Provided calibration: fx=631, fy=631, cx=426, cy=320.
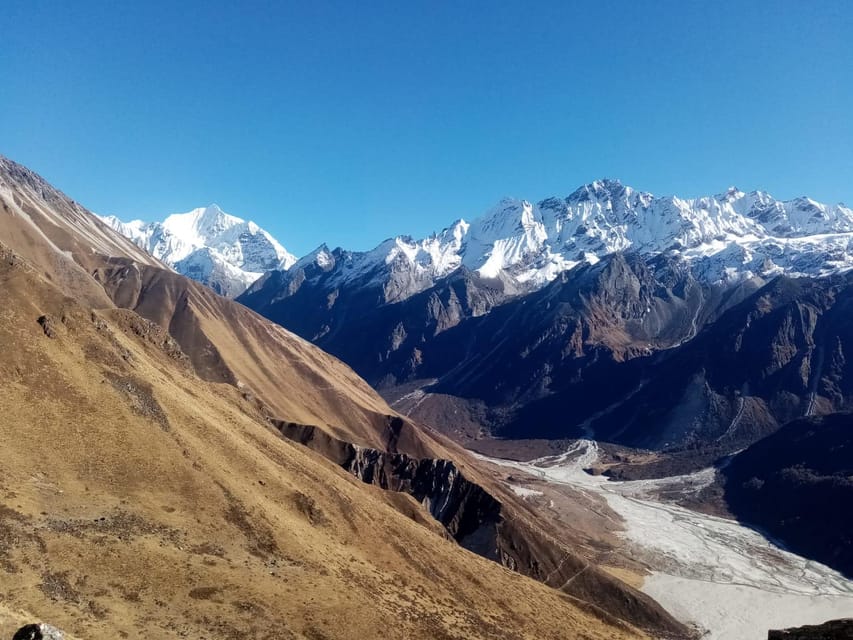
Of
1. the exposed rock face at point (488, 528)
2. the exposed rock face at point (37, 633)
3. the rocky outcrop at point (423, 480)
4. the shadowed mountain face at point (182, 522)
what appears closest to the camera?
the exposed rock face at point (37, 633)

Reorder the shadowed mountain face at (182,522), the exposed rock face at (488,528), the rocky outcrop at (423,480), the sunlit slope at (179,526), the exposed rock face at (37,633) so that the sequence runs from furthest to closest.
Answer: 1. the rocky outcrop at (423,480)
2. the exposed rock face at (488,528)
3. the shadowed mountain face at (182,522)
4. the sunlit slope at (179,526)
5. the exposed rock face at (37,633)

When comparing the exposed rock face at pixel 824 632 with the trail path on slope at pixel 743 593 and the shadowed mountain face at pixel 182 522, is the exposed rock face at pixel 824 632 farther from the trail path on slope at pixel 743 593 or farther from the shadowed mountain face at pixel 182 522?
the trail path on slope at pixel 743 593

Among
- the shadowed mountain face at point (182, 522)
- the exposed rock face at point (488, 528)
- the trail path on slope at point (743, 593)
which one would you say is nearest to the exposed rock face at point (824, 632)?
the shadowed mountain face at point (182, 522)

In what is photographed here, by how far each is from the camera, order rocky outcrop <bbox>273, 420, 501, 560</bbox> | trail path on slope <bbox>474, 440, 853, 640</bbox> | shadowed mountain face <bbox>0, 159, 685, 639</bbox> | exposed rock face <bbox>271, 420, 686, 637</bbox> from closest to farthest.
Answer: shadowed mountain face <bbox>0, 159, 685, 639</bbox>, exposed rock face <bbox>271, 420, 686, 637</bbox>, trail path on slope <bbox>474, 440, 853, 640</bbox>, rocky outcrop <bbox>273, 420, 501, 560</bbox>

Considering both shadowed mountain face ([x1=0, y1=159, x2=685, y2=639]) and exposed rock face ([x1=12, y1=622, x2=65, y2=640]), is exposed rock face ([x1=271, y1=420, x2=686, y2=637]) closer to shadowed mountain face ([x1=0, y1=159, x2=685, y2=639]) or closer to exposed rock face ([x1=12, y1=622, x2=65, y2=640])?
shadowed mountain face ([x1=0, y1=159, x2=685, y2=639])

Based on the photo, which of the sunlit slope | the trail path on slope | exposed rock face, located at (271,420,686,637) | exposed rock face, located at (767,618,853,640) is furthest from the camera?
the trail path on slope

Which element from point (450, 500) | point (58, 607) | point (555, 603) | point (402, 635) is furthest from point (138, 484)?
point (450, 500)

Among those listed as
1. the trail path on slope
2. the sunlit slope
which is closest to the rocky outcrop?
the sunlit slope

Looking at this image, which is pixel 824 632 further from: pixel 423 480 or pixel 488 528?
pixel 423 480

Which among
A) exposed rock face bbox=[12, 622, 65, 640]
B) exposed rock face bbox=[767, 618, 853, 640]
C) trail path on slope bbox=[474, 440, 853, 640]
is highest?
exposed rock face bbox=[767, 618, 853, 640]
